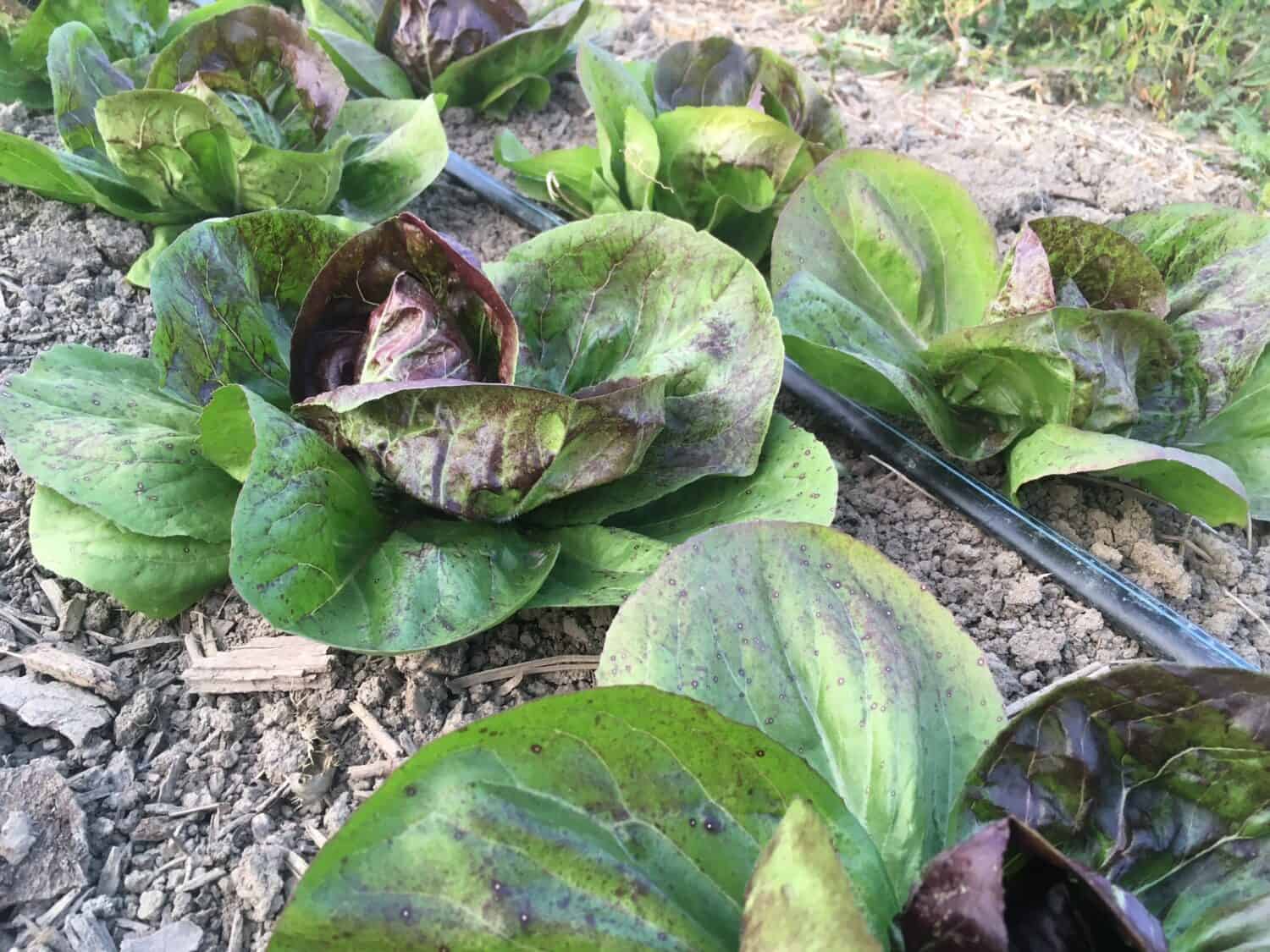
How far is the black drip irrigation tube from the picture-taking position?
2023 mm

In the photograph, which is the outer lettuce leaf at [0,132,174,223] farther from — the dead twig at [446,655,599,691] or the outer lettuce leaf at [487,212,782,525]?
the dead twig at [446,655,599,691]

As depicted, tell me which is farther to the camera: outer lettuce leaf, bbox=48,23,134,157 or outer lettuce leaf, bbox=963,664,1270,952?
outer lettuce leaf, bbox=48,23,134,157

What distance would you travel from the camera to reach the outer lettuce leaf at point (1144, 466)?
1.92 m

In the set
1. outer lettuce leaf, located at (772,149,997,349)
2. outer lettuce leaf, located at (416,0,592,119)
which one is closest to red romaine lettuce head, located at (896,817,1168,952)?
outer lettuce leaf, located at (772,149,997,349)

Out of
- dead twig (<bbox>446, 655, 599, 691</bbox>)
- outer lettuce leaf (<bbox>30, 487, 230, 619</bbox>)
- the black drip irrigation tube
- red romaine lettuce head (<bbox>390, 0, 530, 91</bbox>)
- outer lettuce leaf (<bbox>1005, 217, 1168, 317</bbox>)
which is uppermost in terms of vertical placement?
outer lettuce leaf (<bbox>1005, 217, 1168, 317</bbox>)

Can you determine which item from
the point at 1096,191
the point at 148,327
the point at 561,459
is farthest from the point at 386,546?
the point at 1096,191

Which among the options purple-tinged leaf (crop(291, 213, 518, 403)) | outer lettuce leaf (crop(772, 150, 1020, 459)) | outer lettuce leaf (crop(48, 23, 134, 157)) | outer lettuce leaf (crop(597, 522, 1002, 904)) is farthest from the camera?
outer lettuce leaf (crop(48, 23, 134, 157))

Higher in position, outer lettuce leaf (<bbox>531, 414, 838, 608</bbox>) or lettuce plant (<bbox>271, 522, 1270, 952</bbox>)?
lettuce plant (<bbox>271, 522, 1270, 952</bbox>)

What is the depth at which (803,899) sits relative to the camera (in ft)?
3.03

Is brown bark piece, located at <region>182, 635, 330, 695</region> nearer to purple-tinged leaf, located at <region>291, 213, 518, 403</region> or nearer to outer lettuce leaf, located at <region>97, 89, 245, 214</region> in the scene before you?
purple-tinged leaf, located at <region>291, 213, 518, 403</region>

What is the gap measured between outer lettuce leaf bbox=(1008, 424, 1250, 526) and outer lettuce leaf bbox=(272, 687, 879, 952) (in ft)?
3.53

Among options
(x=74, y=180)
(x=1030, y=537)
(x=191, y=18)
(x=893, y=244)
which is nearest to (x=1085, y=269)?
(x=893, y=244)

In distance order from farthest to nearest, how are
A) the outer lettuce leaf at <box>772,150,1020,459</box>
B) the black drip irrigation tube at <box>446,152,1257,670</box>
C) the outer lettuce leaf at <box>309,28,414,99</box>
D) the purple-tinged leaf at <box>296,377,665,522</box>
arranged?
the outer lettuce leaf at <box>309,28,414,99</box> → the outer lettuce leaf at <box>772,150,1020,459</box> → the black drip irrigation tube at <box>446,152,1257,670</box> → the purple-tinged leaf at <box>296,377,665,522</box>

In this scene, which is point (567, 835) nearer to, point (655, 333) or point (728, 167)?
point (655, 333)
